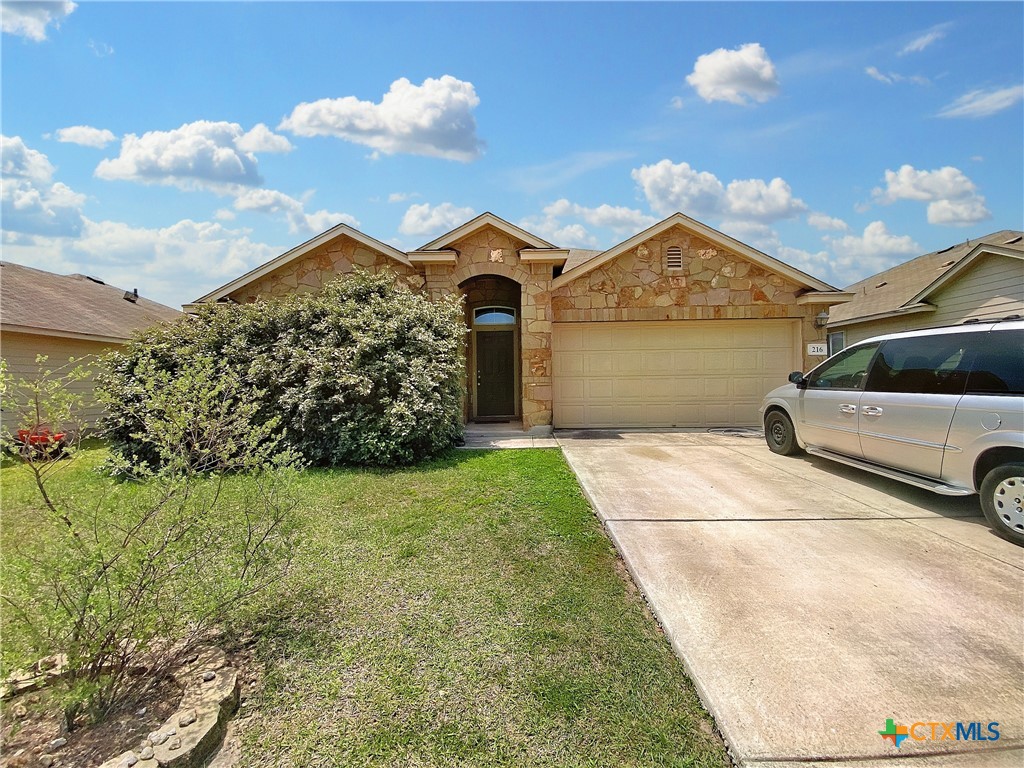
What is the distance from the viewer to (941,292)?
42.3ft

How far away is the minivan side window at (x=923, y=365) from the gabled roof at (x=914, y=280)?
826 centimetres

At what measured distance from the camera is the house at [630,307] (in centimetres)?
1009

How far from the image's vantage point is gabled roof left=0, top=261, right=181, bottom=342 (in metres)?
10.7

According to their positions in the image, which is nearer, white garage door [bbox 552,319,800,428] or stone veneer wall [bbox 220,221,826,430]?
stone veneer wall [bbox 220,221,826,430]

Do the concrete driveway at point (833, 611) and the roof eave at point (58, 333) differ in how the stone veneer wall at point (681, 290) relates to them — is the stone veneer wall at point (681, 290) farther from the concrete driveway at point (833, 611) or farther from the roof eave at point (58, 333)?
the roof eave at point (58, 333)

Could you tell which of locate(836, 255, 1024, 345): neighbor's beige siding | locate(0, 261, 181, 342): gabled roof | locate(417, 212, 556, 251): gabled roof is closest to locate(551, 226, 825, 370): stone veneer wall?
locate(417, 212, 556, 251): gabled roof

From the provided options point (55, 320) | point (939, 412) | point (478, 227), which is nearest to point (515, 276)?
point (478, 227)

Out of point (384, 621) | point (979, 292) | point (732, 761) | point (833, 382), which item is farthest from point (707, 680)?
point (979, 292)

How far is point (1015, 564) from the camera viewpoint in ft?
12.7

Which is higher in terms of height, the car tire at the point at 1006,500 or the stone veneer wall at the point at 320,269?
the stone veneer wall at the point at 320,269

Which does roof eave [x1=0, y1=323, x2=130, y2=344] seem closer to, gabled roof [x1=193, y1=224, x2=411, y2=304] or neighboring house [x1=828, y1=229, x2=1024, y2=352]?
gabled roof [x1=193, y1=224, x2=411, y2=304]

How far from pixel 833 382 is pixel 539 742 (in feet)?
20.1

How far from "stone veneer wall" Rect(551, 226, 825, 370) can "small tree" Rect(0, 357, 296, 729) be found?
826cm

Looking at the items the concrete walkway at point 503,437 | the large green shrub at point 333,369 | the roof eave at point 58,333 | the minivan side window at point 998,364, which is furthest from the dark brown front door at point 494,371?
the roof eave at point 58,333
